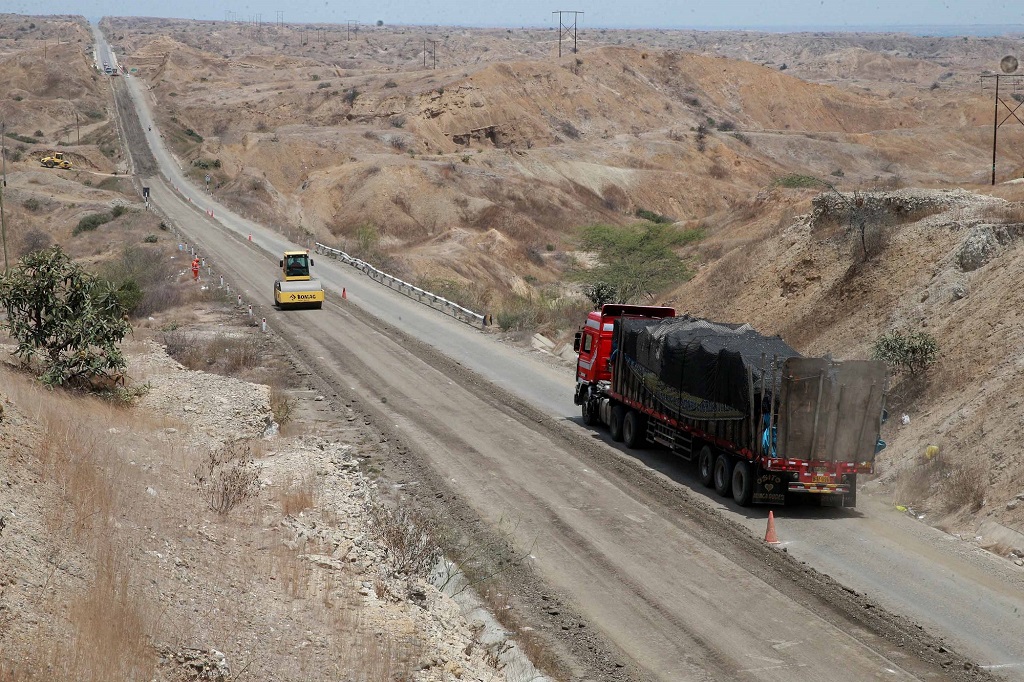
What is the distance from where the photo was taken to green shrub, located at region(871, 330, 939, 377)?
24375 mm

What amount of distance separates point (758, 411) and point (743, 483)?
1.44 metres

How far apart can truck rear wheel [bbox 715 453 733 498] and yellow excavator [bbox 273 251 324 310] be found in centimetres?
2625

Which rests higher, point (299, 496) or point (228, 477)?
point (228, 477)

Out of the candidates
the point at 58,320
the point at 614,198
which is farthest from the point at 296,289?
the point at 614,198

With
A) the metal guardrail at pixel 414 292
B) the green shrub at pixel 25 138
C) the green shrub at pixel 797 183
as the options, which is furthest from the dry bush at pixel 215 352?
the green shrub at pixel 25 138

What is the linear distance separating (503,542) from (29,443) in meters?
7.56

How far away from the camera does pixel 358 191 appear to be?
86.2 m

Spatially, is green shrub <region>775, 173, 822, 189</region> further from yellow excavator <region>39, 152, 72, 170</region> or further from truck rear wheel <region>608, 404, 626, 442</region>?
yellow excavator <region>39, 152, 72, 170</region>

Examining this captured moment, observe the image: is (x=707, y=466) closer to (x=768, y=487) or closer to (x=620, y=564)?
(x=768, y=487)

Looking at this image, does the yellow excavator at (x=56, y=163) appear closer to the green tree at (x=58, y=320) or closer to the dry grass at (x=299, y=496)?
the green tree at (x=58, y=320)

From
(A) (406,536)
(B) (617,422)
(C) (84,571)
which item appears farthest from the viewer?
(B) (617,422)

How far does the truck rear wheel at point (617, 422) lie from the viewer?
24203 mm

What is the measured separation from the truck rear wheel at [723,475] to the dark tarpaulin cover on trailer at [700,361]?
837mm

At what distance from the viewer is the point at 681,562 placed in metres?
16.4
